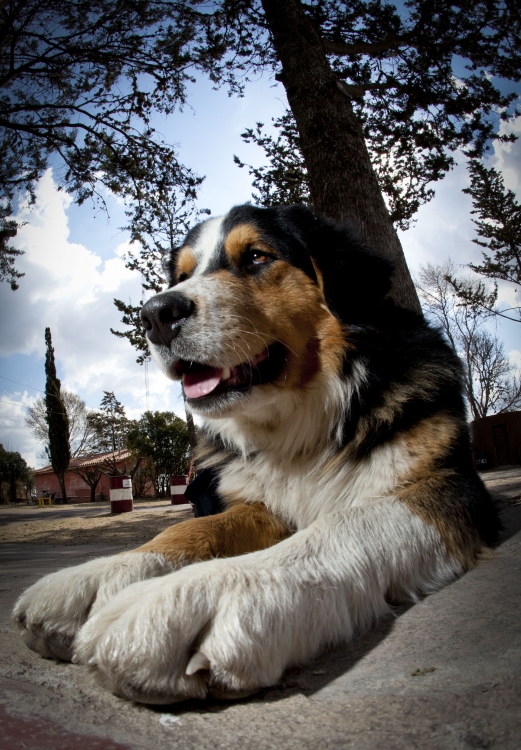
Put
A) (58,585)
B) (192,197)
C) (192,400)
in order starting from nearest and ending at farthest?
(58,585) → (192,400) → (192,197)

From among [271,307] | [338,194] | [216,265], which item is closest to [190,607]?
[271,307]

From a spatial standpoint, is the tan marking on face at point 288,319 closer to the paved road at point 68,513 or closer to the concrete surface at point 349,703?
the concrete surface at point 349,703

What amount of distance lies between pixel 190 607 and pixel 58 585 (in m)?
0.55

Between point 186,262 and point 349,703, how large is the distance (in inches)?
98.5

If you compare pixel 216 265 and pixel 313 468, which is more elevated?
pixel 216 265

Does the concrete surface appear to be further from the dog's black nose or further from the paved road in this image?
the paved road

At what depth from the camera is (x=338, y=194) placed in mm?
5633

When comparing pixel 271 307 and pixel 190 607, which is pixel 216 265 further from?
pixel 190 607

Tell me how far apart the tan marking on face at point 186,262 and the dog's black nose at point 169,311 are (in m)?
0.69

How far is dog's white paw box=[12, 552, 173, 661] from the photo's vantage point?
147 centimetres

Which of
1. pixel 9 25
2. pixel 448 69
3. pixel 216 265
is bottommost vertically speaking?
pixel 216 265

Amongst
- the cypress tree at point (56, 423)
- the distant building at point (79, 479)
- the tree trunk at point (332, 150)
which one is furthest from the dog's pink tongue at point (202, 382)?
the cypress tree at point (56, 423)

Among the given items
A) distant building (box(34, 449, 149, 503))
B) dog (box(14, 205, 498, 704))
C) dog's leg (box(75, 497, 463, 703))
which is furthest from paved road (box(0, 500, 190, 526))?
dog's leg (box(75, 497, 463, 703))

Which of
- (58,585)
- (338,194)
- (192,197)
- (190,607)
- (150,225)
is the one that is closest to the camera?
(190,607)
